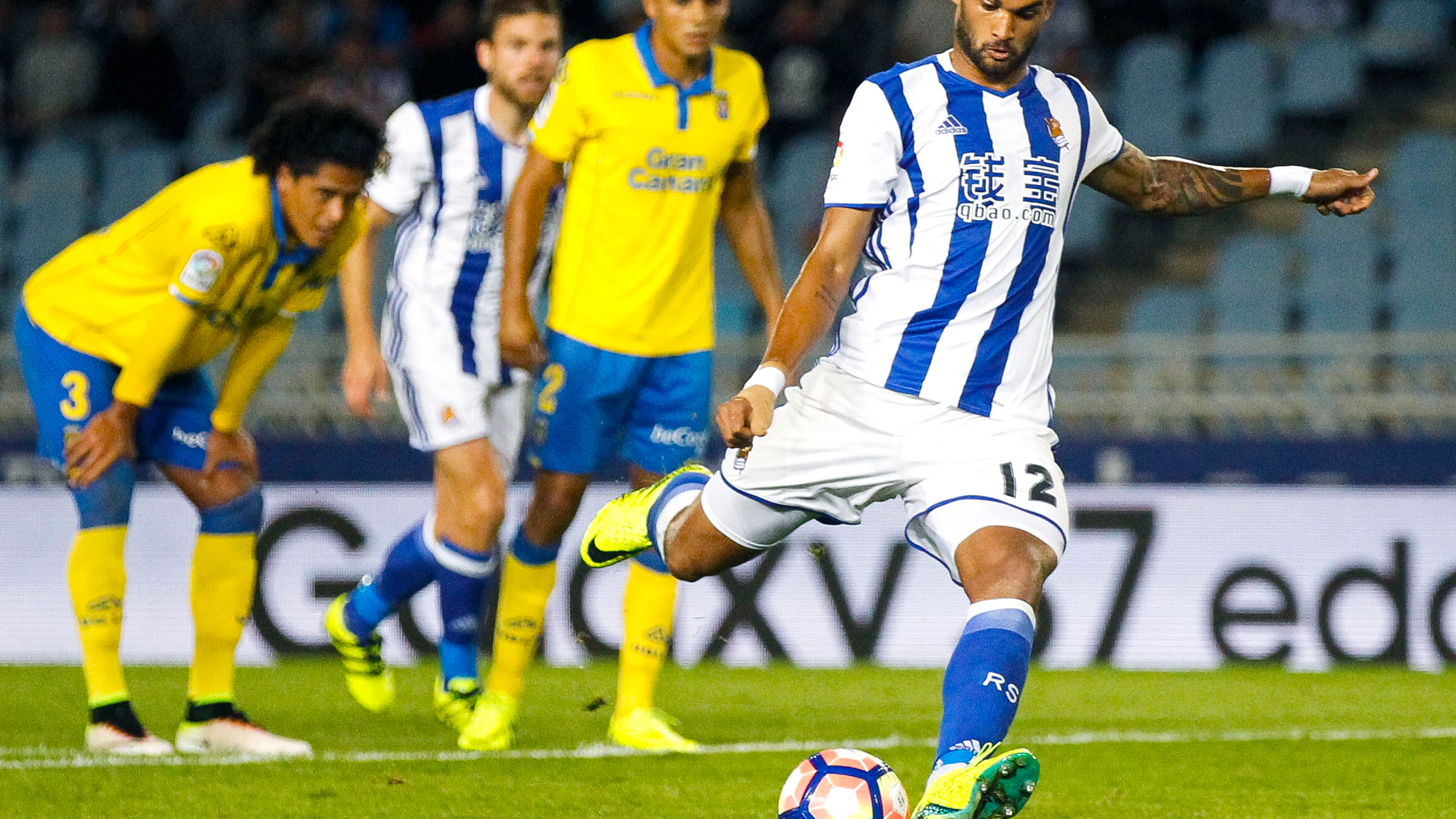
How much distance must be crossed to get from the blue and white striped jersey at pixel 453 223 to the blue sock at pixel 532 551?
599 millimetres

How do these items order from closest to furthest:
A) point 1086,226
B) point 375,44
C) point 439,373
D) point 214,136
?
point 439,373 < point 1086,226 < point 214,136 < point 375,44

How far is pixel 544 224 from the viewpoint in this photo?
6395 mm

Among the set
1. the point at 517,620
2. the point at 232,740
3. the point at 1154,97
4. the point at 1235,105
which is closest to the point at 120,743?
the point at 232,740

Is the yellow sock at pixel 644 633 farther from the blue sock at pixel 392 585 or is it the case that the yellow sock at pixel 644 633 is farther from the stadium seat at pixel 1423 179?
the stadium seat at pixel 1423 179

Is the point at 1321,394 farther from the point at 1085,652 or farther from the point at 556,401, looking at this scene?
the point at 556,401

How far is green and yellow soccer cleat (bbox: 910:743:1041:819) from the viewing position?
3590 millimetres

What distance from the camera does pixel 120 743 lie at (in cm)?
552

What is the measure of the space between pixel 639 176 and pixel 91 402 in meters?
1.77

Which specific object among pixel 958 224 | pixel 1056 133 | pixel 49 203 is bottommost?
pixel 49 203

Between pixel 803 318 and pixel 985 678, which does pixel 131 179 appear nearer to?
pixel 803 318

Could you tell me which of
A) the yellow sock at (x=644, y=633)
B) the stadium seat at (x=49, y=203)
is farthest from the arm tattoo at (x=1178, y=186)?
the stadium seat at (x=49, y=203)

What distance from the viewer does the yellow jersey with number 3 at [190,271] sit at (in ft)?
17.7

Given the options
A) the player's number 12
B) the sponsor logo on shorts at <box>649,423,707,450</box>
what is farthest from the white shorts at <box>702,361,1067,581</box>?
the sponsor logo on shorts at <box>649,423,707,450</box>

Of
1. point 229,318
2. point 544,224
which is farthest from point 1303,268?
point 229,318
